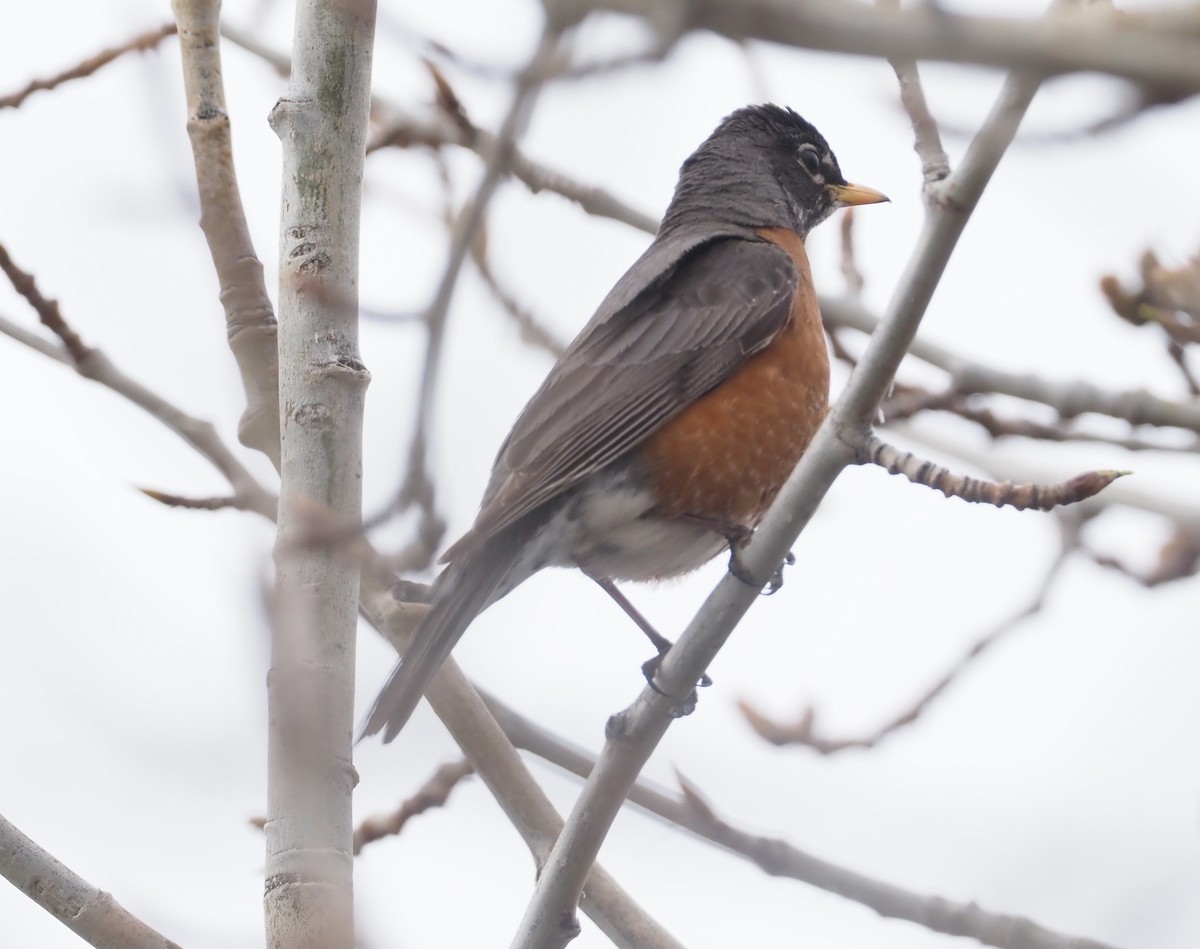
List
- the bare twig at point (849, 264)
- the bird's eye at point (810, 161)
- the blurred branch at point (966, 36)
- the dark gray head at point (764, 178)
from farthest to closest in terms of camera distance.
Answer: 1. the bird's eye at point (810, 161)
2. the dark gray head at point (764, 178)
3. the bare twig at point (849, 264)
4. the blurred branch at point (966, 36)

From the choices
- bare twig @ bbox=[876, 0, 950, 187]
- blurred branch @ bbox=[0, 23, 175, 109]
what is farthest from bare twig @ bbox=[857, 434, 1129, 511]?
blurred branch @ bbox=[0, 23, 175, 109]

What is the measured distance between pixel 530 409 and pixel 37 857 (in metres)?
2.12

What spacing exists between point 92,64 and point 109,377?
931mm

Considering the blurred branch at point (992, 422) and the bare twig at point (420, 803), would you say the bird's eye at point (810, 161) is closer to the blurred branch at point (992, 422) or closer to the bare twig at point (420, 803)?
the blurred branch at point (992, 422)

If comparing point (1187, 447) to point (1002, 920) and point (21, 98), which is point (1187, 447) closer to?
point (1002, 920)

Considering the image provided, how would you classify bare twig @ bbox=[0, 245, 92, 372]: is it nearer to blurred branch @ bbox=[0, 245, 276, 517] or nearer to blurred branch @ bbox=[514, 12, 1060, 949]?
blurred branch @ bbox=[0, 245, 276, 517]

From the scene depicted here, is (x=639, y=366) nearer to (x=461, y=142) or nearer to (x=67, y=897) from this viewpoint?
(x=461, y=142)

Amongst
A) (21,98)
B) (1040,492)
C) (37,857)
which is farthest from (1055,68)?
(21,98)

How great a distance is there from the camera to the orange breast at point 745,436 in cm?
401

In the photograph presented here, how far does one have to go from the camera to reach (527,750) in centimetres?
327

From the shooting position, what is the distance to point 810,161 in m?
5.64

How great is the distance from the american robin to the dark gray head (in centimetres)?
73

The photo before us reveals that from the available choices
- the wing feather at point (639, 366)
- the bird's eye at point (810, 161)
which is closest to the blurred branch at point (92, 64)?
the wing feather at point (639, 366)

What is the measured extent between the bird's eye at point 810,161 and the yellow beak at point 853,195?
89mm
